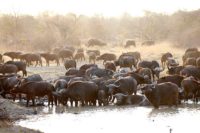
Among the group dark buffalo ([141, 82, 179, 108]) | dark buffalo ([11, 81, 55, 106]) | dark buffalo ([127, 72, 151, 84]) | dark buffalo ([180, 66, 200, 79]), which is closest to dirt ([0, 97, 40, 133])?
dark buffalo ([11, 81, 55, 106])

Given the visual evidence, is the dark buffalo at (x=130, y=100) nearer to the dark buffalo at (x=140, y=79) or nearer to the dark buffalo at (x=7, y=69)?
the dark buffalo at (x=140, y=79)

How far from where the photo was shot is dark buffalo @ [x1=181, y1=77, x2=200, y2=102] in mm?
20344

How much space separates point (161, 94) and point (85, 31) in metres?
59.5

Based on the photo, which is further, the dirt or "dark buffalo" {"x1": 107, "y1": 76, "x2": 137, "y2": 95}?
"dark buffalo" {"x1": 107, "y1": 76, "x2": 137, "y2": 95}

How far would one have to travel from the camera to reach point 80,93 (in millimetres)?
20109

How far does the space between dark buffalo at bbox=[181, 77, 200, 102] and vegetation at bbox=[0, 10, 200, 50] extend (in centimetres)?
3169

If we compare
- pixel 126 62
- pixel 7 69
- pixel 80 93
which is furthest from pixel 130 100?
pixel 126 62

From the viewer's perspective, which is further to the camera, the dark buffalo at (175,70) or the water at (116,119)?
the dark buffalo at (175,70)

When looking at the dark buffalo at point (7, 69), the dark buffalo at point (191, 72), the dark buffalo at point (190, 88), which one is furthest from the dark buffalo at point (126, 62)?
the dark buffalo at point (190, 88)

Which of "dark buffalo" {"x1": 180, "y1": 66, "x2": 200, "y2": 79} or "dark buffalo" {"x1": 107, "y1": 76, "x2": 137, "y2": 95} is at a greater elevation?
"dark buffalo" {"x1": 180, "y1": 66, "x2": 200, "y2": 79}

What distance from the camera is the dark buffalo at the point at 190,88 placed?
20344 mm

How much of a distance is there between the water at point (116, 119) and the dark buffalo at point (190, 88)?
0.70 m

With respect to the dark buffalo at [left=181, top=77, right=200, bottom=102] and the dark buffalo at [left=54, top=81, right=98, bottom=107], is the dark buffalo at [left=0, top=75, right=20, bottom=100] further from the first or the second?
the dark buffalo at [left=181, top=77, right=200, bottom=102]

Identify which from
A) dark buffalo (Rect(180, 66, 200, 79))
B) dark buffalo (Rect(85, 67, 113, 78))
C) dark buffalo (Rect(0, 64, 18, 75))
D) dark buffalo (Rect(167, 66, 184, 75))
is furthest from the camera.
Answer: dark buffalo (Rect(0, 64, 18, 75))
